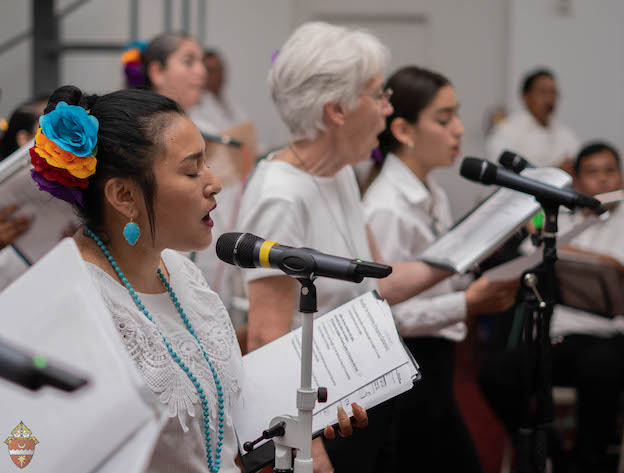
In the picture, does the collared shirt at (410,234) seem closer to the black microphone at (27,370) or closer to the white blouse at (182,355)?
the white blouse at (182,355)

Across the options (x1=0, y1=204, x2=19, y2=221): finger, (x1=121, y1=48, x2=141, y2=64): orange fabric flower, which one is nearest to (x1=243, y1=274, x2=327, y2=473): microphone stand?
(x1=0, y1=204, x2=19, y2=221): finger

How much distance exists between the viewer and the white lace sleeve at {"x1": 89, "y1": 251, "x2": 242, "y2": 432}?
4.06 feet

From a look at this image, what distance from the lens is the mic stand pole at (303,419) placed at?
4.08 ft

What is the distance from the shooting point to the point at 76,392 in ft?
2.55

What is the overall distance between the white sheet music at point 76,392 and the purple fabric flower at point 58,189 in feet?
1.26

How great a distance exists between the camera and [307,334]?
125cm

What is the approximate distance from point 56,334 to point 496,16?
22.9 ft

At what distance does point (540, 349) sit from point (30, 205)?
1242mm

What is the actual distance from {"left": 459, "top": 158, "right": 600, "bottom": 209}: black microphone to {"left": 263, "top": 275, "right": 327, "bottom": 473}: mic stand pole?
2.43ft

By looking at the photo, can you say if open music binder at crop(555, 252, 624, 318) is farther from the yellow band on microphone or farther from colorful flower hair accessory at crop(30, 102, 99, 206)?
colorful flower hair accessory at crop(30, 102, 99, 206)

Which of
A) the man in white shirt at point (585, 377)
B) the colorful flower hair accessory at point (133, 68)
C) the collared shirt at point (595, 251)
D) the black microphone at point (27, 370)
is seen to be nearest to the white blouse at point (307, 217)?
the black microphone at point (27, 370)

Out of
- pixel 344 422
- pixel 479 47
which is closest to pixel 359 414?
pixel 344 422

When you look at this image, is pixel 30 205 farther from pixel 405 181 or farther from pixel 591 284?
pixel 591 284

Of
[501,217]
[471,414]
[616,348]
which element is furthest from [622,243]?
[501,217]
